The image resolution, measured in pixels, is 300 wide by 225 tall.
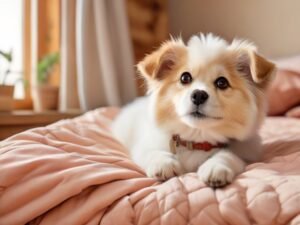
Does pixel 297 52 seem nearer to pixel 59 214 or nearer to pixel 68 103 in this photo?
pixel 68 103

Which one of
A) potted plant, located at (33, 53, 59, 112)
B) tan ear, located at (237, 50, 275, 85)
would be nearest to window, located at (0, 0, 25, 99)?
potted plant, located at (33, 53, 59, 112)

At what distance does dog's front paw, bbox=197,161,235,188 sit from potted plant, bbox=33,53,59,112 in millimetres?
1785

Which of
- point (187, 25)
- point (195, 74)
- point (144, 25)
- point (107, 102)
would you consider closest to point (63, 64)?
point (107, 102)

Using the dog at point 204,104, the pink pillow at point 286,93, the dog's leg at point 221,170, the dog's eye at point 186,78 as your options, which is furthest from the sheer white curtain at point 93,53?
the dog's leg at point 221,170

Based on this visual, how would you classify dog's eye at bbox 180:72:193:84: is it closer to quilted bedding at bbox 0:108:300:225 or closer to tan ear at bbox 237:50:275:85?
tan ear at bbox 237:50:275:85

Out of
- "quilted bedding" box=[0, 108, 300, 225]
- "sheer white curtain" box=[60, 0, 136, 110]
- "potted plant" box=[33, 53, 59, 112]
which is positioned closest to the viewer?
Result: "quilted bedding" box=[0, 108, 300, 225]

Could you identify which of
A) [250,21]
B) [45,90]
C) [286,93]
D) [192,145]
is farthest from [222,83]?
[250,21]

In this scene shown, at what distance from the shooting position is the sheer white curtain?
238 centimetres

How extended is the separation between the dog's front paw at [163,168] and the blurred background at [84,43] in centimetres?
134

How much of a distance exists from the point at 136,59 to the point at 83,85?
80 centimetres

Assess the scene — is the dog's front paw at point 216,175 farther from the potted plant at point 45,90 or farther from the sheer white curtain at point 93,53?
the potted plant at point 45,90

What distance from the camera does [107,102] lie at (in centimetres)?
251

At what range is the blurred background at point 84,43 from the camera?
2.41 metres

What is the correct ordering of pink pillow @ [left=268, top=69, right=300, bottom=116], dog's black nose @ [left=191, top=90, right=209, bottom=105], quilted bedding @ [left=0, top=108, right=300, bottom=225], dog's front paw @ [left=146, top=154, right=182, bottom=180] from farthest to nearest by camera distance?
pink pillow @ [left=268, top=69, right=300, bottom=116] < dog's black nose @ [left=191, top=90, right=209, bottom=105] < dog's front paw @ [left=146, top=154, right=182, bottom=180] < quilted bedding @ [left=0, top=108, right=300, bottom=225]
